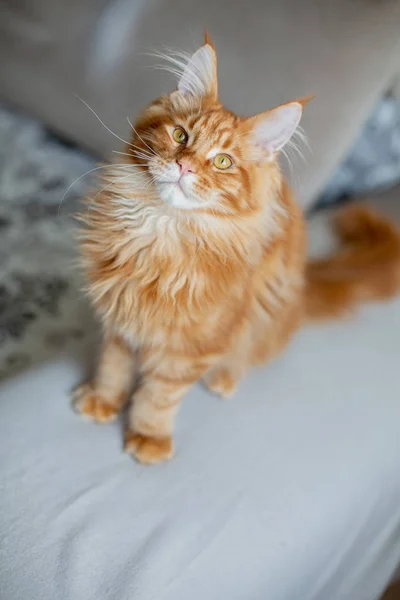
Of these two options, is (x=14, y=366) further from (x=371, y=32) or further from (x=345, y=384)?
(x=371, y=32)

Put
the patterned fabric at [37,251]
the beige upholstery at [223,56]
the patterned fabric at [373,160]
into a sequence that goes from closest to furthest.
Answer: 1. the patterned fabric at [37,251]
2. the beige upholstery at [223,56]
3. the patterned fabric at [373,160]

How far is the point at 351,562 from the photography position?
1138 millimetres

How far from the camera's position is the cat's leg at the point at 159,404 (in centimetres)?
103

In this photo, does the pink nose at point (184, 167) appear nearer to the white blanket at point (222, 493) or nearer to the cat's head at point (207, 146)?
the cat's head at point (207, 146)

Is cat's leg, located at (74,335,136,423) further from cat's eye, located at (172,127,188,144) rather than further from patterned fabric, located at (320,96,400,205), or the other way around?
→ patterned fabric, located at (320,96,400,205)

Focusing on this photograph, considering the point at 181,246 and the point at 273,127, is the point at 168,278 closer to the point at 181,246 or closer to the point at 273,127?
the point at 181,246

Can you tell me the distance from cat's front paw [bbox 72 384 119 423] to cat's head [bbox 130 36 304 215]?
0.43 metres

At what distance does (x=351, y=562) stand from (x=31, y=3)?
1779mm

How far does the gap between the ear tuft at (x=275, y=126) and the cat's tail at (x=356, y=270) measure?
1.75 feet

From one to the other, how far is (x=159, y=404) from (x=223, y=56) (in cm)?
94

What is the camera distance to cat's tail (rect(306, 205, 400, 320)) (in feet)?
4.55

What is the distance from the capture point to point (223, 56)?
4.93 feet

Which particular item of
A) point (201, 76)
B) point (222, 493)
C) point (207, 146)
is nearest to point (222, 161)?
point (207, 146)

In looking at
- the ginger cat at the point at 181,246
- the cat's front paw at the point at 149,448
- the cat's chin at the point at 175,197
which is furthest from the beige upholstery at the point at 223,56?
the cat's front paw at the point at 149,448
